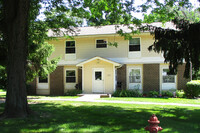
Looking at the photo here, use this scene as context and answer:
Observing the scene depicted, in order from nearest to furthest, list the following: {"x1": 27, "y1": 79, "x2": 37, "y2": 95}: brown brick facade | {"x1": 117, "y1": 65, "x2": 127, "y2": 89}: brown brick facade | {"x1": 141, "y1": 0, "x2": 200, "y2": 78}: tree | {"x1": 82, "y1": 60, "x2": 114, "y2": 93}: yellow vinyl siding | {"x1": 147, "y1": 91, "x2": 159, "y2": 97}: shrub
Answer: {"x1": 141, "y1": 0, "x2": 200, "y2": 78}: tree, {"x1": 147, "y1": 91, "x2": 159, "y2": 97}: shrub, {"x1": 82, "y1": 60, "x2": 114, "y2": 93}: yellow vinyl siding, {"x1": 117, "y1": 65, "x2": 127, "y2": 89}: brown brick facade, {"x1": 27, "y1": 79, "x2": 37, "y2": 95}: brown brick facade

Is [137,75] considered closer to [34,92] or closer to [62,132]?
[34,92]

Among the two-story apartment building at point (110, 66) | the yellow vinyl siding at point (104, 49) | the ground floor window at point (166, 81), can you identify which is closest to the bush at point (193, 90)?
the two-story apartment building at point (110, 66)

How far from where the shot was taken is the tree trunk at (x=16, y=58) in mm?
7156

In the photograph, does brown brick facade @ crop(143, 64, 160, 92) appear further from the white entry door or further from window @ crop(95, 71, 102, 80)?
window @ crop(95, 71, 102, 80)

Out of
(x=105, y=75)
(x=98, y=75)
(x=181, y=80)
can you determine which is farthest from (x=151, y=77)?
(x=98, y=75)

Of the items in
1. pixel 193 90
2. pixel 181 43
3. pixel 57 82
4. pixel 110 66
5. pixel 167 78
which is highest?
pixel 181 43

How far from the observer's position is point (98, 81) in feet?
64.6

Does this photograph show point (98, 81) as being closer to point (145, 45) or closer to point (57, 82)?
point (57, 82)

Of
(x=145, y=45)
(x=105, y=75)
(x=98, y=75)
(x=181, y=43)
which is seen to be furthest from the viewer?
(x=98, y=75)

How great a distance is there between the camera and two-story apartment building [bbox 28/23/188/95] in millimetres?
19422

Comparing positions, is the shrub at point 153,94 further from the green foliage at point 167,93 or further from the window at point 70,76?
the window at point 70,76

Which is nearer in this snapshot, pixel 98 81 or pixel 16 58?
pixel 16 58

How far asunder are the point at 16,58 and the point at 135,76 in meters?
14.2

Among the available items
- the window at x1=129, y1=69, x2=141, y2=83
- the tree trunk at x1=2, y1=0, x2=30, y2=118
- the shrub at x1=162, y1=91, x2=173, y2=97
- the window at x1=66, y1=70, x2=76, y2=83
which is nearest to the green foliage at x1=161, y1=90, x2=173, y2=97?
the shrub at x1=162, y1=91, x2=173, y2=97
